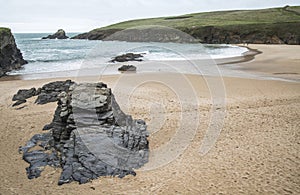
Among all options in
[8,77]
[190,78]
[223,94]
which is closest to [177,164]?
[223,94]

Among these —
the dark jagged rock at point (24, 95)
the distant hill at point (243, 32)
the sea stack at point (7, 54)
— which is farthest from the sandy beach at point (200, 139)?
the distant hill at point (243, 32)

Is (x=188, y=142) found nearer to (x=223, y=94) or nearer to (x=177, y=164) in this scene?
(x=177, y=164)

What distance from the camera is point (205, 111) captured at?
1345 centimetres

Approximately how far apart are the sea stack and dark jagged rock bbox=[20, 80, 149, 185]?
22101 mm

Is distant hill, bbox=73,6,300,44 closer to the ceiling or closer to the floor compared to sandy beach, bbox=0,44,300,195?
closer to the ceiling

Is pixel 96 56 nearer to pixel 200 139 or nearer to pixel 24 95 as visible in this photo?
pixel 24 95

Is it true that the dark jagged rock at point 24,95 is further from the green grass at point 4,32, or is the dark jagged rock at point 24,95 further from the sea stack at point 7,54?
the green grass at point 4,32

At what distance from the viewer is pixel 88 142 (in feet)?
27.4

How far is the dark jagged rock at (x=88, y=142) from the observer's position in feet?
25.9

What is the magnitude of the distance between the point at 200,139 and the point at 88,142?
440 centimetres

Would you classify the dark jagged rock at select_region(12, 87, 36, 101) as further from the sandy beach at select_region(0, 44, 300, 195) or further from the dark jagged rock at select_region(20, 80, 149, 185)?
the dark jagged rock at select_region(20, 80, 149, 185)

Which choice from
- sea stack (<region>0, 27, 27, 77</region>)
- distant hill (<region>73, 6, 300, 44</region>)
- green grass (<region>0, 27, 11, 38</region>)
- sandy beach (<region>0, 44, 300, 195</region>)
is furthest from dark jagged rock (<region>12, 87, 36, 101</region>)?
distant hill (<region>73, 6, 300, 44</region>)

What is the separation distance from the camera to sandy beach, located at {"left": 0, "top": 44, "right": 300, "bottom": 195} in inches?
286

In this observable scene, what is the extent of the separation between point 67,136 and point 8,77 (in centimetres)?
2048
